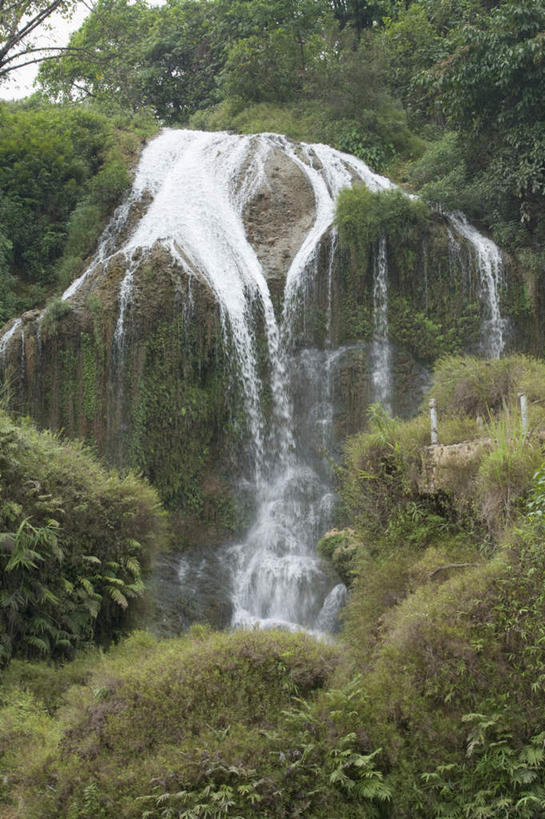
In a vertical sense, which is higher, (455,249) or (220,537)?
(455,249)

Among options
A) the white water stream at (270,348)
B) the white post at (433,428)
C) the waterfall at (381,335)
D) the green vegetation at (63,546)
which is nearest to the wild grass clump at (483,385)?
the white post at (433,428)

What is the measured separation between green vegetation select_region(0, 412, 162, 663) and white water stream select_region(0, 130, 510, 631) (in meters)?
3.54

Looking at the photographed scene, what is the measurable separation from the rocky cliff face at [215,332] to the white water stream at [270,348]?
0.21 feet

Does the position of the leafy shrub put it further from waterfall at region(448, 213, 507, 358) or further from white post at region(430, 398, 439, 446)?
white post at region(430, 398, 439, 446)

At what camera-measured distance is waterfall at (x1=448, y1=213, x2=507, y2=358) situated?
14.6 m

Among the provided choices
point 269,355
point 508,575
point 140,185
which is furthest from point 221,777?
point 140,185

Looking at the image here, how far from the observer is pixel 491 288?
14836 millimetres

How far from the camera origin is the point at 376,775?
5000mm

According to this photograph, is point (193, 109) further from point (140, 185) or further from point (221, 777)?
point (221, 777)

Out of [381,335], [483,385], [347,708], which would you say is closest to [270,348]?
[381,335]

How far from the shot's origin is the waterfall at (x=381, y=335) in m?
14.1

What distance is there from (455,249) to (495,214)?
2.00 metres

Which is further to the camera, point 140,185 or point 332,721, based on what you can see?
point 140,185

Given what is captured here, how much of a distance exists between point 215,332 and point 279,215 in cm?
456
